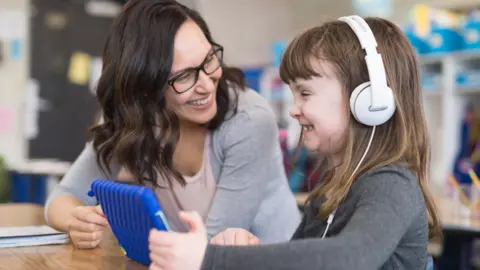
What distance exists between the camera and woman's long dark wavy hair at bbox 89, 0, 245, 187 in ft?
4.59

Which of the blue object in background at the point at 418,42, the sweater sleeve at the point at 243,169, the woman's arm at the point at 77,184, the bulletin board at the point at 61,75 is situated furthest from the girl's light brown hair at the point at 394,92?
the bulletin board at the point at 61,75

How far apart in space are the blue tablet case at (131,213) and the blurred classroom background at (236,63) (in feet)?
7.79

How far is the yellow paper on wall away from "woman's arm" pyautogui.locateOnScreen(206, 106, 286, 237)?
438 centimetres

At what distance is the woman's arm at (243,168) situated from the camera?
1.40 meters

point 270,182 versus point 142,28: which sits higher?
point 142,28

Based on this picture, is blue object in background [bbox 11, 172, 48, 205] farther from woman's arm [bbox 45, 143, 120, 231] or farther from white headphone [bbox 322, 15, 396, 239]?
white headphone [bbox 322, 15, 396, 239]

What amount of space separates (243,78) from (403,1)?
13.4 ft

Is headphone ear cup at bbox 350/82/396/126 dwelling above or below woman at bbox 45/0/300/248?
above

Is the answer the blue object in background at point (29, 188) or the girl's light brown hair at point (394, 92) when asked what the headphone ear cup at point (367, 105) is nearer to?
the girl's light brown hair at point (394, 92)

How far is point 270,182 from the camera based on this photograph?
1.61m

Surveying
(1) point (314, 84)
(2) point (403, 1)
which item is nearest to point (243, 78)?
(1) point (314, 84)

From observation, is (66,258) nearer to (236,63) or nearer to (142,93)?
(142,93)

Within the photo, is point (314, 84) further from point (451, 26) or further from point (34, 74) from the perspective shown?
point (34, 74)

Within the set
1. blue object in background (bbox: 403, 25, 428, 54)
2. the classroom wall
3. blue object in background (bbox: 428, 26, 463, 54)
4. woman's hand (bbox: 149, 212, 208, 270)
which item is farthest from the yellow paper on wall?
woman's hand (bbox: 149, 212, 208, 270)
